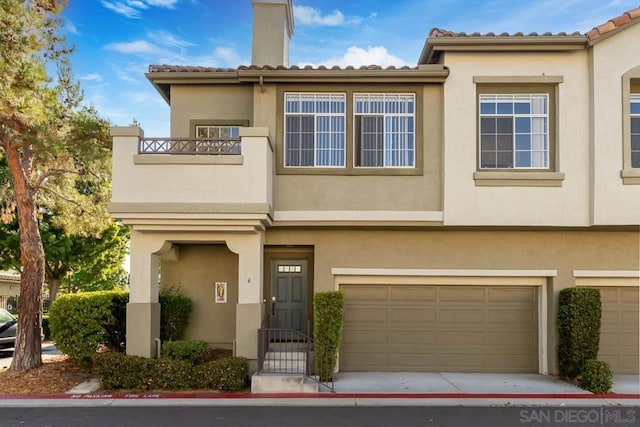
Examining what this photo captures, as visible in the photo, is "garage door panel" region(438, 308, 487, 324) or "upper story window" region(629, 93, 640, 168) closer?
"upper story window" region(629, 93, 640, 168)

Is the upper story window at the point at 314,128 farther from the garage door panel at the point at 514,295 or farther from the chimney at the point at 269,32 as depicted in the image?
the garage door panel at the point at 514,295

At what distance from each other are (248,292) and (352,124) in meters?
4.42

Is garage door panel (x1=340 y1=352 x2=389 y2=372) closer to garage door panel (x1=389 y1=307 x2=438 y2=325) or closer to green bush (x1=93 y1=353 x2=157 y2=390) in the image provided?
garage door panel (x1=389 y1=307 x2=438 y2=325)

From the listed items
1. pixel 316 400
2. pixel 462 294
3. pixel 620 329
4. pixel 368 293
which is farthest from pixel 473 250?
pixel 316 400

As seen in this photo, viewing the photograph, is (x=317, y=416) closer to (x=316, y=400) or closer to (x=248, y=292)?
(x=316, y=400)

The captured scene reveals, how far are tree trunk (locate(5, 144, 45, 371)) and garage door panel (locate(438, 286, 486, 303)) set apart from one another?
952 cm

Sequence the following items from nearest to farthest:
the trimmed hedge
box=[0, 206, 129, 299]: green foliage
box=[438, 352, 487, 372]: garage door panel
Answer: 1. the trimmed hedge
2. box=[438, 352, 487, 372]: garage door panel
3. box=[0, 206, 129, 299]: green foliage

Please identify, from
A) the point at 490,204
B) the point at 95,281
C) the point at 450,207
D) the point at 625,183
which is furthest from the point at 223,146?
the point at 95,281

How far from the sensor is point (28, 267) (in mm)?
12305

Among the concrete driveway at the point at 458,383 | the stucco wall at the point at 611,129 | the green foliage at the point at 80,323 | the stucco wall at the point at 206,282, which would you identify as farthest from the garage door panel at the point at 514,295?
the green foliage at the point at 80,323

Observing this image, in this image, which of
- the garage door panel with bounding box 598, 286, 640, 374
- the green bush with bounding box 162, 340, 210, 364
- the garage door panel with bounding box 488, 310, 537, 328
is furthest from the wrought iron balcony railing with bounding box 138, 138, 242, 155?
the garage door panel with bounding box 598, 286, 640, 374

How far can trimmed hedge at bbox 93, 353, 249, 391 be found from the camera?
34.7ft

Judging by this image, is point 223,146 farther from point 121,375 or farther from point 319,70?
point 121,375

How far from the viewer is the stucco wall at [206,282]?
1288 cm
